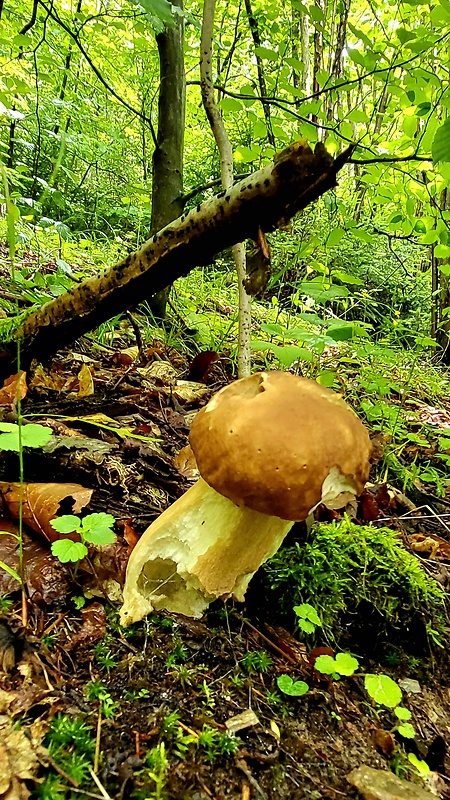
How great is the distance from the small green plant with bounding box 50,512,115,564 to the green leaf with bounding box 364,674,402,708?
37.3 inches

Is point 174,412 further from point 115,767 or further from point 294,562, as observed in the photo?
point 115,767

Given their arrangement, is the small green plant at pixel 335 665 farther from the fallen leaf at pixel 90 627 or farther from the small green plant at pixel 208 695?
the fallen leaf at pixel 90 627

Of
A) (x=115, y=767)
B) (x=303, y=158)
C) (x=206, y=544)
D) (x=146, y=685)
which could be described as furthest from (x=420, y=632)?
(x=303, y=158)

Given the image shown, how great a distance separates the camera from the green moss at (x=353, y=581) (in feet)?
6.23

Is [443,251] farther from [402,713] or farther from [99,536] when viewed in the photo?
[99,536]

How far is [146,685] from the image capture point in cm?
138

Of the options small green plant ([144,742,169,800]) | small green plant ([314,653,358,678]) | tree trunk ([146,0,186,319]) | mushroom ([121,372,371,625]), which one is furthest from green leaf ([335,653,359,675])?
tree trunk ([146,0,186,319])

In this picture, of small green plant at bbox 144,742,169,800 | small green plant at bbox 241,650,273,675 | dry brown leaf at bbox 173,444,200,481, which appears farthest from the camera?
dry brown leaf at bbox 173,444,200,481

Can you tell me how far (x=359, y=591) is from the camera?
6.57 ft

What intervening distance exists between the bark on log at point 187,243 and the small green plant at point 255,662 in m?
1.49

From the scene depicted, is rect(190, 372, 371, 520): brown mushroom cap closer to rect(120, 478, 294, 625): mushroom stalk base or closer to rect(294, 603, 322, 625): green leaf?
rect(120, 478, 294, 625): mushroom stalk base

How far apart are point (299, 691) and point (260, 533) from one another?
0.48m

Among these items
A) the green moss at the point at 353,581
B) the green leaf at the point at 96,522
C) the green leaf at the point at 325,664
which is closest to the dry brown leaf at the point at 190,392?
the green moss at the point at 353,581

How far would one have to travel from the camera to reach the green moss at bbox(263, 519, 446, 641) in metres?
1.90
